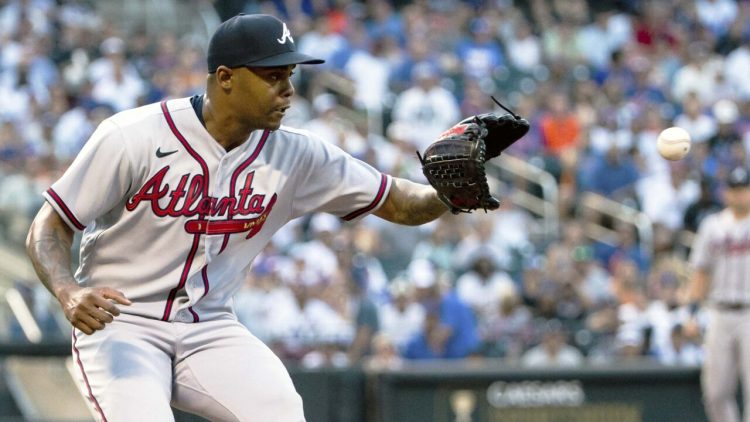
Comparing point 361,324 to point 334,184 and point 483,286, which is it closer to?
point 483,286

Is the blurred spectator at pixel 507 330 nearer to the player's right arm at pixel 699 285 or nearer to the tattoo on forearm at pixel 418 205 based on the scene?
the player's right arm at pixel 699 285

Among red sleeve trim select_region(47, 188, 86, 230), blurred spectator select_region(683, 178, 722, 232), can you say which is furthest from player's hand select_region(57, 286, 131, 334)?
blurred spectator select_region(683, 178, 722, 232)

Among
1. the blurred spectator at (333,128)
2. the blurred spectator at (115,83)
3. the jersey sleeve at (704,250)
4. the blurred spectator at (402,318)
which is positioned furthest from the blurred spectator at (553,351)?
the blurred spectator at (115,83)

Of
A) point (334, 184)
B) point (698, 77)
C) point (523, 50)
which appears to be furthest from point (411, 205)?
point (698, 77)

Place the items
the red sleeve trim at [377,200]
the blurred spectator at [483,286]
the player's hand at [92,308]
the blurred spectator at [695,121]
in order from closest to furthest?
the player's hand at [92,308]
the red sleeve trim at [377,200]
the blurred spectator at [483,286]
the blurred spectator at [695,121]

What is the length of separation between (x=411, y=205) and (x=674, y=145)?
1.34 m

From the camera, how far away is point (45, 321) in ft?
34.2

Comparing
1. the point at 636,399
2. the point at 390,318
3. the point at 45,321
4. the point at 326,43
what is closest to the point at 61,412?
the point at 45,321

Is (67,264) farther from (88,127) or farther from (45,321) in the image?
(88,127)

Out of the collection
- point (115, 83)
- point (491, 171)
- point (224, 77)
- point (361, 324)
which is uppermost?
point (115, 83)

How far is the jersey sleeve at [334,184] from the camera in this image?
4.90 m

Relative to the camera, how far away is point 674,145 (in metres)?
5.59

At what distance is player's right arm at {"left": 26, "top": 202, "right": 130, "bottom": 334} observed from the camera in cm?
406

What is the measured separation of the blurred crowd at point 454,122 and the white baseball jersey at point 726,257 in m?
1.50
